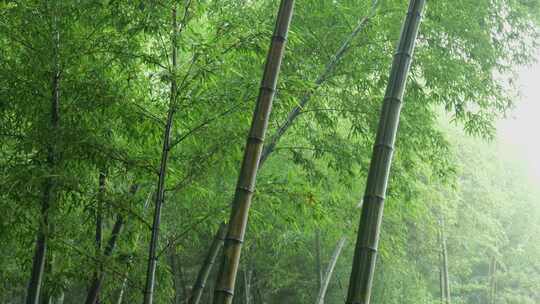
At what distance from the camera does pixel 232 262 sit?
2.73 m

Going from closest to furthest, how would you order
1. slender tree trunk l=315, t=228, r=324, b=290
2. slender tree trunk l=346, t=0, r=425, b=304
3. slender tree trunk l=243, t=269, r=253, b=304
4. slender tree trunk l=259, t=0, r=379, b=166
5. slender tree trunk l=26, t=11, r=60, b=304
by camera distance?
1. slender tree trunk l=346, t=0, r=425, b=304
2. slender tree trunk l=26, t=11, r=60, b=304
3. slender tree trunk l=259, t=0, r=379, b=166
4. slender tree trunk l=315, t=228, r=324, b=290
5. slender tree trunk l=243, t=269, r=253, b=304

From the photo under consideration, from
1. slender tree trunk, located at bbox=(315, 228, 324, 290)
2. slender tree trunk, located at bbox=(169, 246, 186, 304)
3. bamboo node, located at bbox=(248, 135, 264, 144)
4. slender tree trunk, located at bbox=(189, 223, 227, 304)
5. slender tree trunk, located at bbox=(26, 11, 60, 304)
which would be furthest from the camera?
slender tree trunk, located at bbox=(169, 246, 186, 304)

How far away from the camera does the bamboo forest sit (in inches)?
136

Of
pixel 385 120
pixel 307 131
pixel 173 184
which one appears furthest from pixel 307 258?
pixel 385 120

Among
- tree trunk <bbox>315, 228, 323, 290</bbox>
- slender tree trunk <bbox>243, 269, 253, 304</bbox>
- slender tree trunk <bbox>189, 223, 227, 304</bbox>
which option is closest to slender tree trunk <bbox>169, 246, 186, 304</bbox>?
slender tree trunk <bbox>243, 269, 253, 304</bbox>

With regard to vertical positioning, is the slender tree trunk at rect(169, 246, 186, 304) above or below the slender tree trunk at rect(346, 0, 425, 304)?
below

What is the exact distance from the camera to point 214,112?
13.2 ft

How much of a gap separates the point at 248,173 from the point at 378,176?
0.64 metres

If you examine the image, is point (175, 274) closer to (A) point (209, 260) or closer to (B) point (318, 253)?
(B) point (318, 253)

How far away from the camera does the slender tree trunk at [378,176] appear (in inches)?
92.4

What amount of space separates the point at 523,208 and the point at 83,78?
15.7 metres

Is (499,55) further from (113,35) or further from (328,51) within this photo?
(113,35)

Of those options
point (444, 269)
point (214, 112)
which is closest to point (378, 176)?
point (214, 112)

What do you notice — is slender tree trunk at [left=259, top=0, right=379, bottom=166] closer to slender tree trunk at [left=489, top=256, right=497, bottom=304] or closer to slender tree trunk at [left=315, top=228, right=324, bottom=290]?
slender tree trunk at [left=315, top=228, right=324, bottom=290]
